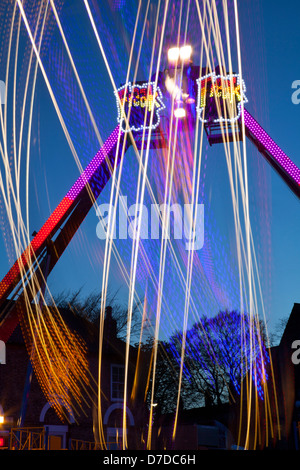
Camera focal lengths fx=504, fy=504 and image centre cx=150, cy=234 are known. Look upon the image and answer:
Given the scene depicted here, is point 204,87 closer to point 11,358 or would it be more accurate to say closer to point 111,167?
point 111,167

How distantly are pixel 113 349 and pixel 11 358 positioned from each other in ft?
17.1

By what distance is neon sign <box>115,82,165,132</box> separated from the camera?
57.6 ft

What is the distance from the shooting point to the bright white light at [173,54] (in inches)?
645

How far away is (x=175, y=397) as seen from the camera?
123 feet

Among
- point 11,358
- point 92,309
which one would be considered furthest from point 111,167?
point 92,309

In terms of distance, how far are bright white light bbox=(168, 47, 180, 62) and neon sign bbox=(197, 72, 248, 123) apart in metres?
1.20

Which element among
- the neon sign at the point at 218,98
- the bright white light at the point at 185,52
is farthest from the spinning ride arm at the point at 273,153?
the bright white light at the point at 185,52

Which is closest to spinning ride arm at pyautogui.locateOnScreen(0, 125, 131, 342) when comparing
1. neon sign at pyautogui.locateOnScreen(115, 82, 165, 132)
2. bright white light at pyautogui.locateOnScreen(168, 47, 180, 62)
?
neon sign at pyautogui.locateOnScreen(115, 82, 165, 132)

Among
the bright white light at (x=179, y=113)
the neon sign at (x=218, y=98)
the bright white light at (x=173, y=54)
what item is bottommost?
the bright white light at (x=179, y=113)

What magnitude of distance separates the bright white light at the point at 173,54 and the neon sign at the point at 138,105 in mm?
1048

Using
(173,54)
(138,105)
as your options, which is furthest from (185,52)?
(138,105)

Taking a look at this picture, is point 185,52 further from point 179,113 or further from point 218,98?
point 179,113

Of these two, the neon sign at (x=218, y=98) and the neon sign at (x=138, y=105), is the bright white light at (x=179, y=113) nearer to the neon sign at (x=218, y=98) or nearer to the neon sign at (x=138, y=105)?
the neon sign at (x=218, y=98)

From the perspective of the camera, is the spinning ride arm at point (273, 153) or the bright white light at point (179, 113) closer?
the spinning ride arm at point (273, 153)
